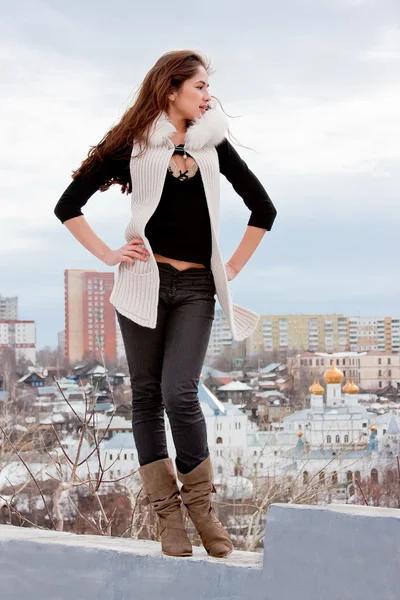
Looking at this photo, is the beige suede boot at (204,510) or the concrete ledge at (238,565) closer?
the concrete ledge at (238,565)

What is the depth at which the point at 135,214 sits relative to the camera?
202 centimetres

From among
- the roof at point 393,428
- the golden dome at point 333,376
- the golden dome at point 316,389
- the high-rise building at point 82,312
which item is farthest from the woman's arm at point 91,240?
the golden dome at point 333,376

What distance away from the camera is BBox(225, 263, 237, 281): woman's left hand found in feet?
6.83

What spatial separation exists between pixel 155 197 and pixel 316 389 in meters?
17.5

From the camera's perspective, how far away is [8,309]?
22688 mm

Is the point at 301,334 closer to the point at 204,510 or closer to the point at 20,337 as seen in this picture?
the point at 20,337

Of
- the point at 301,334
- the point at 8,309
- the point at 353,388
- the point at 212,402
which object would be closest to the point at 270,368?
the point at 353,388

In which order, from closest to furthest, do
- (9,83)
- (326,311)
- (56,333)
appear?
(9,83), (56,333), (326,311)

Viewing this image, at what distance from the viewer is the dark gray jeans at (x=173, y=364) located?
6.34 ft

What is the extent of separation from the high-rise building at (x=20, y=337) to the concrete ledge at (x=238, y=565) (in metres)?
17.8

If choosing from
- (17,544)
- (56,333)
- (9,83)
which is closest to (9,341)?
(56,333)

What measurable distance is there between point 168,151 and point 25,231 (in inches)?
646

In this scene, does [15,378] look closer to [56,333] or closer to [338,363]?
[56,333]

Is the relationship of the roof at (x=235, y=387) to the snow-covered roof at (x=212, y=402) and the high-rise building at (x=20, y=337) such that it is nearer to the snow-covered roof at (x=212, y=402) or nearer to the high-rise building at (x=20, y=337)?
the snow-covered roof at (x=212, y=402)
